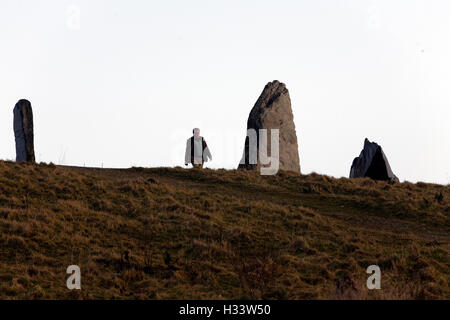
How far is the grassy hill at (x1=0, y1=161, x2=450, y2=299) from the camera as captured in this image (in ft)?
44.9

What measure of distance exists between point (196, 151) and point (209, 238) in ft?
47.4

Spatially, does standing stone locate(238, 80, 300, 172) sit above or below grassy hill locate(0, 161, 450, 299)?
above

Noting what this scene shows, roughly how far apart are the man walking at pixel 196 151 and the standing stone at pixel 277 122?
8.95 feet

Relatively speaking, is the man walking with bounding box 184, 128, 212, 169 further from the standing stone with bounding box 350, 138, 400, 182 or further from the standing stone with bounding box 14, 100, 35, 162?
the standing stone with bounding box 350, 138, 400, 182

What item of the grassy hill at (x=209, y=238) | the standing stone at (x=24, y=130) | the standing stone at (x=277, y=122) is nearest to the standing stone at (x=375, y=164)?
the standing stone at (x=277, y=122)

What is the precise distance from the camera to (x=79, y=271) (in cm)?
1395

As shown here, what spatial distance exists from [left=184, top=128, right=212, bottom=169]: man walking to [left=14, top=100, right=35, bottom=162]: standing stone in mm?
7666

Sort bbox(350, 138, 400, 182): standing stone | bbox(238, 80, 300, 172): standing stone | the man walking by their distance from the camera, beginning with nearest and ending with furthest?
1. the man walking
2. bbox(350, 138, 400, 182): standing stone
3. bbox(238, 80, 300, 172): standing stone

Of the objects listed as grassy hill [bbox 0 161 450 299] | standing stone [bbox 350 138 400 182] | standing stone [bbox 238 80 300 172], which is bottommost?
grassy hill [bbox 0 161 450 299]

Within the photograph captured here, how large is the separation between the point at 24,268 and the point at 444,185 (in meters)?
24.3

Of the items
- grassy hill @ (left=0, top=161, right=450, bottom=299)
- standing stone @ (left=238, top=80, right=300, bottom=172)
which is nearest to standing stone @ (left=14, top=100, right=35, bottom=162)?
grassy hill @ (left=0, top=161, right=450, bottom=299)

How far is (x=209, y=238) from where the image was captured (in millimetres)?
17484

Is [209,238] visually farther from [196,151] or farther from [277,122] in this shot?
[277,122]
